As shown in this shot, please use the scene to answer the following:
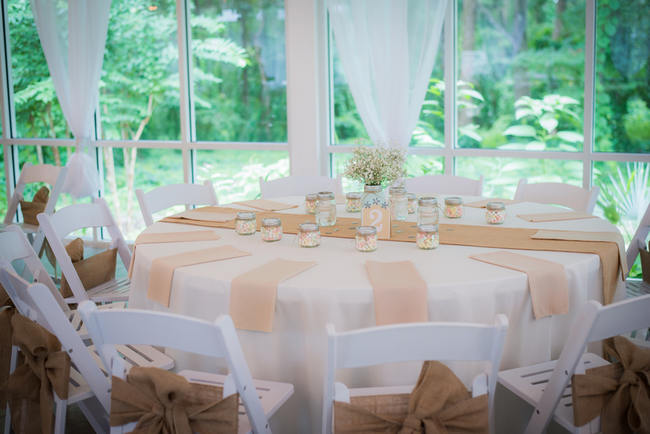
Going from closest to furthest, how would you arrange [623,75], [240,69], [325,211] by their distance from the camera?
1. [325,211]
2. [623,75]
3. [240,69]

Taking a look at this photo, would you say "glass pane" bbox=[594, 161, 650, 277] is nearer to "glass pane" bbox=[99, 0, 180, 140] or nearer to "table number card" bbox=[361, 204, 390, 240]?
"table number card" bbox=[361, 204, 390, 240]

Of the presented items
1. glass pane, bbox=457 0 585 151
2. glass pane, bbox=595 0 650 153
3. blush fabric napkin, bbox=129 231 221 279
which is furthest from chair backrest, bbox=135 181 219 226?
glass pane, bbox=595 0 650 153

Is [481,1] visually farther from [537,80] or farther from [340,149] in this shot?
[340,149]

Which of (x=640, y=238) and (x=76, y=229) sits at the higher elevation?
(x=76, y=229)

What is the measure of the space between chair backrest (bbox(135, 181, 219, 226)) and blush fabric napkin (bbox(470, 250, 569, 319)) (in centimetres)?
208

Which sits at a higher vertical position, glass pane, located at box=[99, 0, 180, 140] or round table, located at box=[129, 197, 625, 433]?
glass pane, located at box=[99, 0, 180, 140]

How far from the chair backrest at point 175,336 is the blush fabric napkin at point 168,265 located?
1.64 feet

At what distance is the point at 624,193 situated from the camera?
4.48 metres

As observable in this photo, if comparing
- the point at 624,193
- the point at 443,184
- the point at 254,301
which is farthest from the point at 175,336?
the point at 624,193

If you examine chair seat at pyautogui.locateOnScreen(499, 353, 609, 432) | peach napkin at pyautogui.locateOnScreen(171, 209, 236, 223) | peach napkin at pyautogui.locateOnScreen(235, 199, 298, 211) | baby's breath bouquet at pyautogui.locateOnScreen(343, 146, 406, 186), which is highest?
baby's breath bouquet at pyautogui.locateOnScreen(343, 146, 406, 186)

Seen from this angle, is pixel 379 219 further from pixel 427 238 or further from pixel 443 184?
pixel 443 184

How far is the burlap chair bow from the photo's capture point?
1.83 metres

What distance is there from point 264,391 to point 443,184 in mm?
2385

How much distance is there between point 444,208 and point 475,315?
117cm
